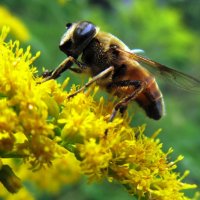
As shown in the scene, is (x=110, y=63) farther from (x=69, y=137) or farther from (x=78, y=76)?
(x=69, y=137)

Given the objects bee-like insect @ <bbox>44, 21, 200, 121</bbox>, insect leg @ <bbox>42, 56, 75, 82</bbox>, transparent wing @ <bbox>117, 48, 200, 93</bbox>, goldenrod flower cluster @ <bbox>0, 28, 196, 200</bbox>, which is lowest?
goldenrod flower cluster @ <bbox>0, 28, 196, 200</bbox>

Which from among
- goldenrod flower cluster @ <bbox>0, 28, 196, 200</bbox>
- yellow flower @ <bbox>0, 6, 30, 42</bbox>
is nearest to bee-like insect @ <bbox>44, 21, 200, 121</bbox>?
goldenrod flower cluster @ <bbox>0, 28, 196, 200</bbox>

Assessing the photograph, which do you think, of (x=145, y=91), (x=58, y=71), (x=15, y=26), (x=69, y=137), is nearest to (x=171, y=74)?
(x=145, y=91)

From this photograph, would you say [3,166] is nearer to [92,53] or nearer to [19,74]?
[19,74]

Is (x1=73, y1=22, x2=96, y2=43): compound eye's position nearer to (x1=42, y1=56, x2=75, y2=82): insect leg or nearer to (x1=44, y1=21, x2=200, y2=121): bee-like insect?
(x1=44, y1=21, x2=200, y2=121): bee-like insect

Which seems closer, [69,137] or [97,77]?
[69,137]

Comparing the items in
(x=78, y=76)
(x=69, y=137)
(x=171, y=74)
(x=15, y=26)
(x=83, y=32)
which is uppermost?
(x=15, y=26)
